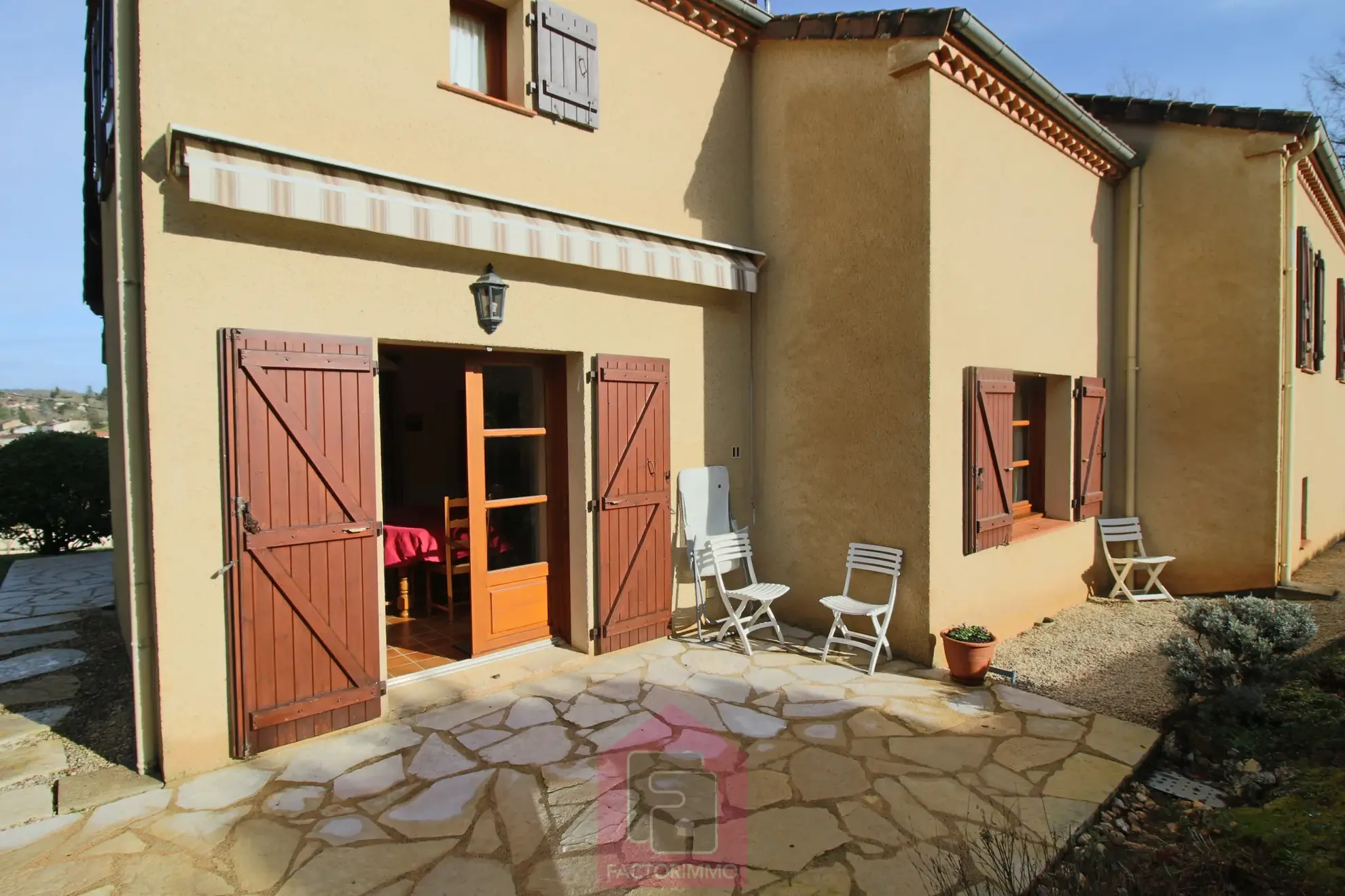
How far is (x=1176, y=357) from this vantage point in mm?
8758

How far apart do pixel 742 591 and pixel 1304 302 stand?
8468 mm

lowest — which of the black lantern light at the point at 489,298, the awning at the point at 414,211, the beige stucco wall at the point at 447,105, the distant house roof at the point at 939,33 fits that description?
the black lantern light at the point at 489,298

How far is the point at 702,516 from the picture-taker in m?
7.28

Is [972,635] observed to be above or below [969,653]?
above

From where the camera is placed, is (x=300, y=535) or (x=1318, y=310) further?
(x=1318, y=310)

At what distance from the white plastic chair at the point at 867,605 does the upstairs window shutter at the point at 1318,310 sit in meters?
7.93

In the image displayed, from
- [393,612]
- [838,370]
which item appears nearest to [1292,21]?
[838,370]

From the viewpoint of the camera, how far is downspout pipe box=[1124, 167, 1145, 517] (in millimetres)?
8992

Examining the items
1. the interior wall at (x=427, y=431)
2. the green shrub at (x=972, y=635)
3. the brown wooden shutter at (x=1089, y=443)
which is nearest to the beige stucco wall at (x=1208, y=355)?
the brown wooden shutter at (x=1089, y=443)

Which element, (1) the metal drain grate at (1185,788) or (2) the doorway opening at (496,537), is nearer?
(1) the metal drain grate at (1185,788)

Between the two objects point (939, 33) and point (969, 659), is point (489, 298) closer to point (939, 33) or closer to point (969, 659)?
point (939, 33)

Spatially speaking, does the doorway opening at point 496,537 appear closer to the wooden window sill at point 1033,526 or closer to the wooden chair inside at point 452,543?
the wooden chair inside at point 452,543

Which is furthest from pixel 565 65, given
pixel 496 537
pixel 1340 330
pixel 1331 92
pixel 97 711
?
pixel 1331 92

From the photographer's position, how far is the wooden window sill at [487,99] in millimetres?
5496
